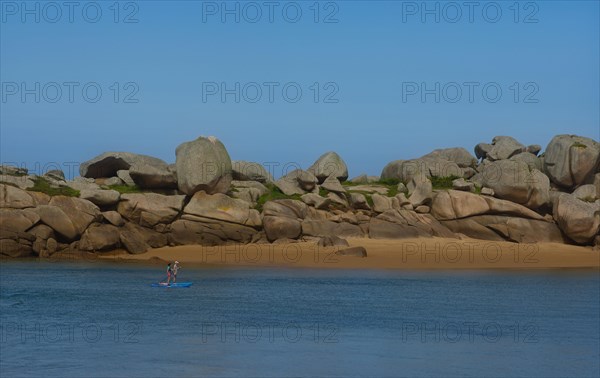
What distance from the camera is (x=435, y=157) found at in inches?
2911

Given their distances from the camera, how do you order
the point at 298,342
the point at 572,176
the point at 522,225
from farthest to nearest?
the point at 572,176, the point at 522,225, the point at 298,342

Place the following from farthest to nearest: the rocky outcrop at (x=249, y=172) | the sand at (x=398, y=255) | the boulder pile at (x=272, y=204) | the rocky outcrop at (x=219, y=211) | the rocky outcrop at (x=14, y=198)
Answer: the rocky outcrop at (x=249, y=172), the rocky outcrop at (x=219, y=211), the boulder pile at (x=272, y=204), the sand at (x=398, y=255), the rocky outcrop at (x=14, y=198)

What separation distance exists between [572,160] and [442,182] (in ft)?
31.3

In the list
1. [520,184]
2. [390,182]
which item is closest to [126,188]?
[390,182]

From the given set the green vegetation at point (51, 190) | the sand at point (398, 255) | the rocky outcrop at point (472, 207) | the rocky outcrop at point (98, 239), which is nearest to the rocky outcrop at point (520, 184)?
the rocky outcrop at point (472, 207)

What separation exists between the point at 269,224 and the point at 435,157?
69.4ft

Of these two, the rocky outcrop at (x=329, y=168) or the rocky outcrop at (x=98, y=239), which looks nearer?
the rocky outcrop at (x=98, y=239)

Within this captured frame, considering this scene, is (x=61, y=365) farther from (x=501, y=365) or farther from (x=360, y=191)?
(x=360, y=191)

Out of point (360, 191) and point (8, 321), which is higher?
point (360, 191)

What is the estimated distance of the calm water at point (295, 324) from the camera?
23.2 meters

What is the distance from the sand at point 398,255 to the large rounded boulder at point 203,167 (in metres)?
4.35

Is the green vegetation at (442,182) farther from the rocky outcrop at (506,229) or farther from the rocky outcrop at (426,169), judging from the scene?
the rocky outcrop at (506,229)

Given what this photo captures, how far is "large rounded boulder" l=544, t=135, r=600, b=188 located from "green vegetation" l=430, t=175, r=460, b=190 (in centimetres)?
727

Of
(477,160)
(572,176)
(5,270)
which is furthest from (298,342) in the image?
(477,160)
